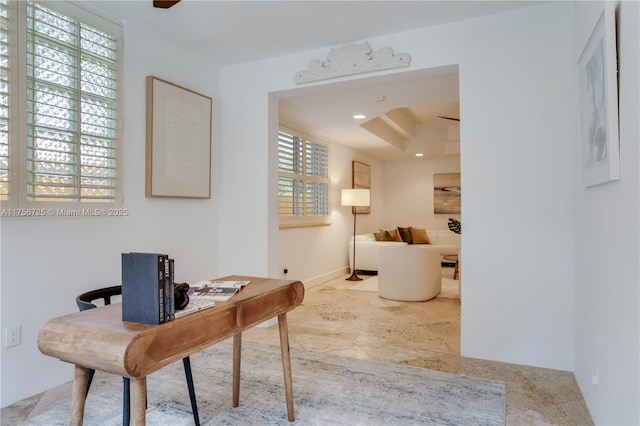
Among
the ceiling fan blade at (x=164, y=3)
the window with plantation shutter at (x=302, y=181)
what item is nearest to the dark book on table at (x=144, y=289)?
the ceiling fan blade at (x=164, y=3)

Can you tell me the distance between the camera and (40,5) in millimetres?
2355

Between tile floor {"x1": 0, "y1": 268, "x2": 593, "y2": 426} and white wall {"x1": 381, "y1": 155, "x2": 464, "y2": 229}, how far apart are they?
4.10 m

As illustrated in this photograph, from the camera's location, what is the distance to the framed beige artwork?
24.1 feet

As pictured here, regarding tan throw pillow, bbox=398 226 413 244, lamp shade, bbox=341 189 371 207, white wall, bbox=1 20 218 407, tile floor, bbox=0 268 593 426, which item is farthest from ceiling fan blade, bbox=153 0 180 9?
tan throw pillow, bbox=398 226 413 244

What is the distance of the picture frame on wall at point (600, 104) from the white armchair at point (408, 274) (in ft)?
8.74

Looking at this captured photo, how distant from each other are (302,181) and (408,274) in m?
2.05

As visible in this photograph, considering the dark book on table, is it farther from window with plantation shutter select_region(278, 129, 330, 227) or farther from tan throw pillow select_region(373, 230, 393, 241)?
tan throw pillow select_region(373, 230, 393, 241)

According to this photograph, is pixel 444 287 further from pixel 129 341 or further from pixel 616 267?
pixel 129 341

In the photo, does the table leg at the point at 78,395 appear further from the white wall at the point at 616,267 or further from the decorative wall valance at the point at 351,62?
the decorative wall valance at the point at 351,62

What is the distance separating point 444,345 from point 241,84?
3.00 meters

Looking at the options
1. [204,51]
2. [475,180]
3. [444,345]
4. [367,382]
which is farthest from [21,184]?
[444,345]

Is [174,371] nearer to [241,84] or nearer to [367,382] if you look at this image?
[367,382]

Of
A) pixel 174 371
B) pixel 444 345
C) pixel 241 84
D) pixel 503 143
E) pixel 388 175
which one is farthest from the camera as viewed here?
pixel 388 175

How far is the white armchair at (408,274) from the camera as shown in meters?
4.75
